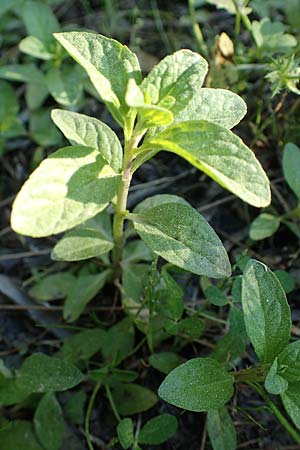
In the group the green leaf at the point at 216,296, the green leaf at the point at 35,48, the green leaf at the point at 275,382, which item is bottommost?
the green leaf at the point at 216,296

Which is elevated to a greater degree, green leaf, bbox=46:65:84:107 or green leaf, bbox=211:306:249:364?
green leaf, bbox=46:65:84:107

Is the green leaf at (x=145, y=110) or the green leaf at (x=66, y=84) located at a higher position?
the green leaf at (x=145, y=110)

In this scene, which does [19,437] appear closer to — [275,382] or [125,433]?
[125,433]

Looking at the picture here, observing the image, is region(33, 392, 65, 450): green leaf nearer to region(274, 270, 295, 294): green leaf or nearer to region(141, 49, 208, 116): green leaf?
region(274, 270, 295, 294): green leaf

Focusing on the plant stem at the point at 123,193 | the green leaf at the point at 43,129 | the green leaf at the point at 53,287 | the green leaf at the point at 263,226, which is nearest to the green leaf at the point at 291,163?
the green leaf at the point at 263,226

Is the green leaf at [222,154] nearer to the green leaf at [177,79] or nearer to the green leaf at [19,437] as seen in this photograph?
the green leaf at [177,79]

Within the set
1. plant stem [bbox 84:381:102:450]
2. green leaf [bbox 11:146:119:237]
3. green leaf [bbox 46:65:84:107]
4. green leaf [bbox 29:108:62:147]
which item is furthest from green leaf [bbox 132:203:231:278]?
green leaf [bbox 29:108:62:147]

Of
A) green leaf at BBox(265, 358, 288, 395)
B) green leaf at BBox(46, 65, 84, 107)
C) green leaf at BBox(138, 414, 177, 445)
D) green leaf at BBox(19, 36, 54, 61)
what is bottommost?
green leaf at BBox(138, 414, 177, 445)
